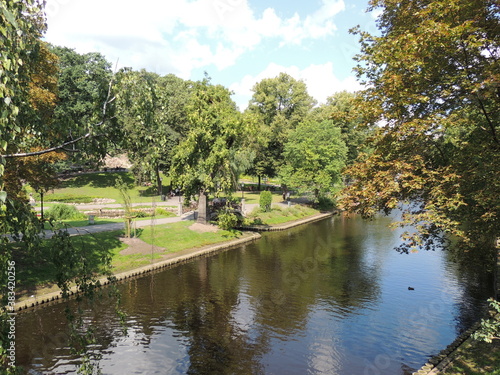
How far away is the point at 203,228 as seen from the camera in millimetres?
34812

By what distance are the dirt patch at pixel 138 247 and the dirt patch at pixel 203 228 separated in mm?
6071

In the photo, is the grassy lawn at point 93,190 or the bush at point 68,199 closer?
the bush at point 68,199

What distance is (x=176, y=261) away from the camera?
27125 mm

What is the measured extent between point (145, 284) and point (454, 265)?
22.9 meters

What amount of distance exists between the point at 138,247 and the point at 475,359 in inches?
882

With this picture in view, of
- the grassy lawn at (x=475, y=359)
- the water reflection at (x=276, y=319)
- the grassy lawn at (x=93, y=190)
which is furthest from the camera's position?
the grassy lawn at (x=93, y=190)

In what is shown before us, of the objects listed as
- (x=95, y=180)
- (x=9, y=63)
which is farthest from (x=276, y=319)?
(x=95, y=180)

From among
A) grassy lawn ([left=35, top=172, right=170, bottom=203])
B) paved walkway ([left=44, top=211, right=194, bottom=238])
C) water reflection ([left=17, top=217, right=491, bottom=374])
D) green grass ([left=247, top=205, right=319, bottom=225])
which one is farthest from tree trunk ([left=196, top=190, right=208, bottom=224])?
grassy lawn ([left=35, top=172, right=170, bottom=203])

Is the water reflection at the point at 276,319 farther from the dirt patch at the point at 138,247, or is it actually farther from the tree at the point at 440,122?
the tree at the point at 440,122

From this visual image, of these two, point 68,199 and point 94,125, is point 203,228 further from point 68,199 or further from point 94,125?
point 94,125

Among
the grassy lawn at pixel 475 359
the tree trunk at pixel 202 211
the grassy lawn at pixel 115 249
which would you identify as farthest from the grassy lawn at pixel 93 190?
the grassy lawn at pixel 475 359

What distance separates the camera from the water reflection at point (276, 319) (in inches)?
539

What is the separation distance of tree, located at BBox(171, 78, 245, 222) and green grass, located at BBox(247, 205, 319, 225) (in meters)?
10.1

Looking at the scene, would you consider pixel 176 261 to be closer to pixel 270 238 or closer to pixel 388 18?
pixel 270 238
